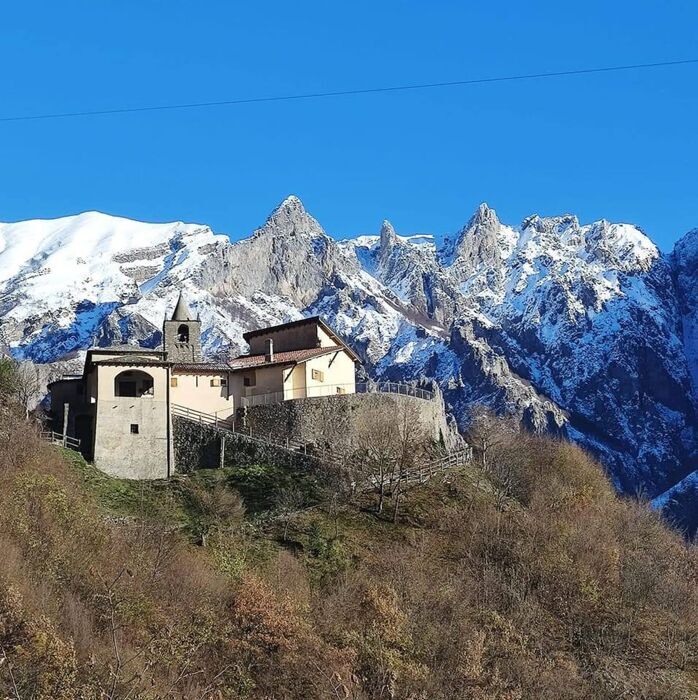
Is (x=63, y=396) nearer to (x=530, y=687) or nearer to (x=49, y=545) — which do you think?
(x=49, y=545)

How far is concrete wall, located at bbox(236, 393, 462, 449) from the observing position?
69.4 meters

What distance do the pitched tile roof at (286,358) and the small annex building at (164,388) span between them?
7 centimetres

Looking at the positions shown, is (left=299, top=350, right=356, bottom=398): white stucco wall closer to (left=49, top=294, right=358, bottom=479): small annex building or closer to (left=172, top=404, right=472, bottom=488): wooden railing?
(left=49, top=294, right=358, bottom=479): small annex building

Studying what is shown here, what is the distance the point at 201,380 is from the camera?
74125 mm

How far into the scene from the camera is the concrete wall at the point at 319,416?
69375 mm

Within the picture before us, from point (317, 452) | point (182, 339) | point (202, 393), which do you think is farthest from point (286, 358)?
point (182, 339)

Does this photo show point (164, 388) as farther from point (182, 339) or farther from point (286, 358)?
point (182, 339)

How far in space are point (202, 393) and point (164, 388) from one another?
18.4 ft

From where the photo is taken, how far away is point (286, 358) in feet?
247

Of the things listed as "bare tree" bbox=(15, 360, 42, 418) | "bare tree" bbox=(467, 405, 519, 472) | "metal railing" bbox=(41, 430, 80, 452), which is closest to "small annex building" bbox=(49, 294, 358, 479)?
"metal railing" bbox=(41, 430, 80, 452)

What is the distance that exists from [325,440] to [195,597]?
24167 mm

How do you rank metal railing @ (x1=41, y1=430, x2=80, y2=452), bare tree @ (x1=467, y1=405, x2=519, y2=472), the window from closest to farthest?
metal railing @ (x1=41, y1=430, x2=80, y2=452) < the window < bare tree @ (x1=467, y1=405, x2=519, y2=472)

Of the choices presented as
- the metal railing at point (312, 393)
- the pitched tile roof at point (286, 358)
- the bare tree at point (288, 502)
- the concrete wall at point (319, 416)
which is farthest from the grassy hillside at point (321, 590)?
the pitched tile roof at point (286, 358)

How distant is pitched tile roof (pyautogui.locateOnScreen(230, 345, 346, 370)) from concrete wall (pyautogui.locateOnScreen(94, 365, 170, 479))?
8432 millimetres
